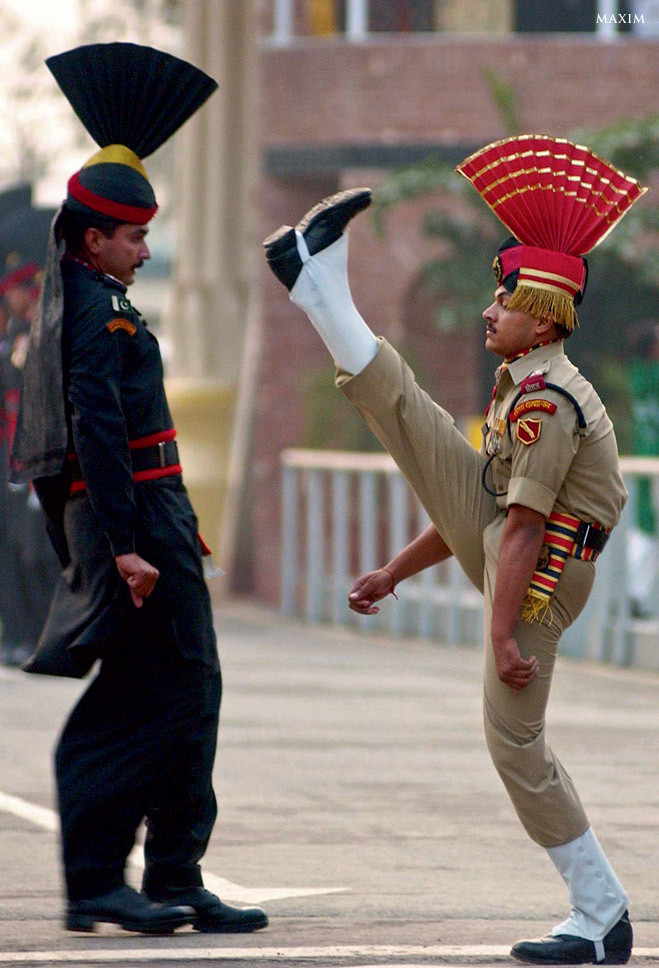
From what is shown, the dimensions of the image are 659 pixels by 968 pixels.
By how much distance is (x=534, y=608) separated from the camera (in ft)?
17.6

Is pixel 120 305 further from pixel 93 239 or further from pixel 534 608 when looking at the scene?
pixel 534 608

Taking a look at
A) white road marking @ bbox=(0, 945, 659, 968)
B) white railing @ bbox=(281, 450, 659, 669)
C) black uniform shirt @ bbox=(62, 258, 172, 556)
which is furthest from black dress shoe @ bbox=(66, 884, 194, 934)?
white railing @ bbox=(281, 450, 659, 669)

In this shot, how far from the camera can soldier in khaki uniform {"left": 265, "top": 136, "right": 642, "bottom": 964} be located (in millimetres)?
5316

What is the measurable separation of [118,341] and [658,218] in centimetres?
1310

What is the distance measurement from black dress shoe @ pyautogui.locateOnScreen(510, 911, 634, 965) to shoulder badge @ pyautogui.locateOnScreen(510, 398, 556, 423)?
1186 millimetres

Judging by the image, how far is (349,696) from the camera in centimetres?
1168

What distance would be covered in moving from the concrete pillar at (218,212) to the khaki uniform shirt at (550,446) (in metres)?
14.1

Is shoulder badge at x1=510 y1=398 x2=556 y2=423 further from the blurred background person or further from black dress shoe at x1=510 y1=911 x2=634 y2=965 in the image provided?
the blurred background person

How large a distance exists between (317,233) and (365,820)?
2971 millimetres

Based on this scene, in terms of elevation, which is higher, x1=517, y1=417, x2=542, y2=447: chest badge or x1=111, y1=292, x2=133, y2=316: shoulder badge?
x1=111, y1=292, x2=133, y2=316: shoulder badge

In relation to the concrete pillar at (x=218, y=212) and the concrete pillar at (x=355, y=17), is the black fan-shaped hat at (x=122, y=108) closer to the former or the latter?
the concrete pillar at (x=218, y=212)

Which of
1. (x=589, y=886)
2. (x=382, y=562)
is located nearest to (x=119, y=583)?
(x=589, y=886)

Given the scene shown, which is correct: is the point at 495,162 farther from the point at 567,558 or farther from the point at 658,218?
the point at 658,218

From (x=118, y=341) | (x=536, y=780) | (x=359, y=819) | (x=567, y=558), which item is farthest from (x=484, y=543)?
(x=359, y=819)
